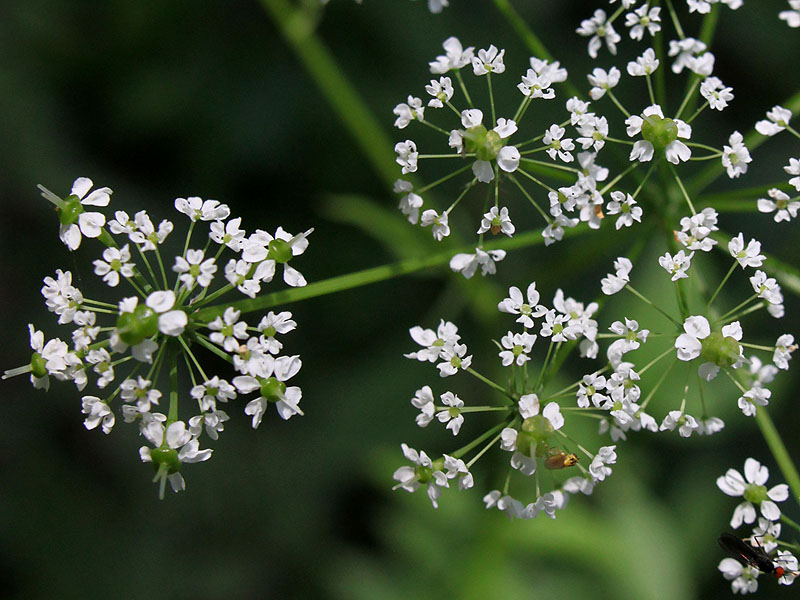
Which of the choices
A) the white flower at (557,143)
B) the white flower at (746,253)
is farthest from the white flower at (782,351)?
the white flower at (557,143)

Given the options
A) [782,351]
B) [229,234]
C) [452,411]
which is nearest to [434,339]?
[452,411]

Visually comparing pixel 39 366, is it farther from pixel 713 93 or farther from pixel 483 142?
pixel 713 93

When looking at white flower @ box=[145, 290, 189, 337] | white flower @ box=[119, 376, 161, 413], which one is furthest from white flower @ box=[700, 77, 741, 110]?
white flower @ box=[119, 376, 161, 413]

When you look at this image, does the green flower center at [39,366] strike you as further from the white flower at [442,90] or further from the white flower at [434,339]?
the white flower at [442,90]

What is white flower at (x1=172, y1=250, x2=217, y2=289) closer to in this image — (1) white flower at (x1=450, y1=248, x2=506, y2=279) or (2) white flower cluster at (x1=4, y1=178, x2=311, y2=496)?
(2) white flower cluster at (x1=4, y1=178, x2=311, y2=496)

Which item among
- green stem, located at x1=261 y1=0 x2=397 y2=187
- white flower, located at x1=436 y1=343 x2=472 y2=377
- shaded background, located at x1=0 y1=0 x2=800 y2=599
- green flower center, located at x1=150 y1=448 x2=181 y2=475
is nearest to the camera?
green flower center, located at x1=150 y1=448 x2=181 y2=475
